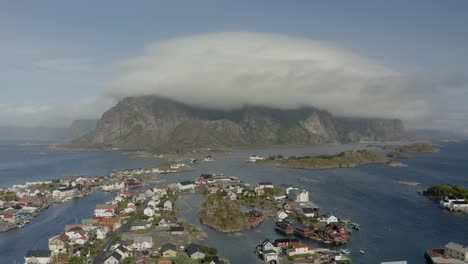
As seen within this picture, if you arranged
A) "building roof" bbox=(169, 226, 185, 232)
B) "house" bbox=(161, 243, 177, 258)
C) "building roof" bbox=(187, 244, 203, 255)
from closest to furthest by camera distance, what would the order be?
"building roof" bbox=(187, 244, 203, 255)
"house" bbox=(161, 243, 177, 258)
"building roof" bbox=(169, 226, 185, 232)

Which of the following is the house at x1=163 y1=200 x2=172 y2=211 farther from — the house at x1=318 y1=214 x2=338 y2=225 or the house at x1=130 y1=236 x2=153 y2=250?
the house at x1=318 y1=214 x2=338 y2=225

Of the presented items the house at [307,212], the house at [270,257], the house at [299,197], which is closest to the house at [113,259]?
the house at [270,257]

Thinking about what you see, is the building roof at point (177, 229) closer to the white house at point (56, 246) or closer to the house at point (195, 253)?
the house at point (195, 253)

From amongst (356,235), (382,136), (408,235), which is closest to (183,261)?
(356,235)

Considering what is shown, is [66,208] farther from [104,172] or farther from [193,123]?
[193,123]

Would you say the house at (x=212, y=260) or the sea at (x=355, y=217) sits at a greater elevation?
the house at (x=212, y=260)

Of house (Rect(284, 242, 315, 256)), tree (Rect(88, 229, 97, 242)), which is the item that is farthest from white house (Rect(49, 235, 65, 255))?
house (Rect(284, 242, 315, 256))
